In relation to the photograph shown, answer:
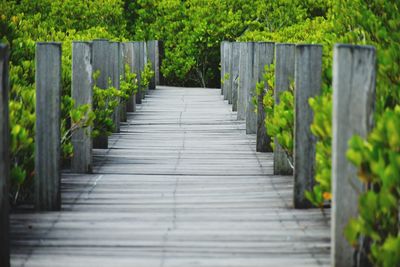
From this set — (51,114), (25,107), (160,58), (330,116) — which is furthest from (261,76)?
(160,58)

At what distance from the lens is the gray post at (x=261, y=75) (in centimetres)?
1057

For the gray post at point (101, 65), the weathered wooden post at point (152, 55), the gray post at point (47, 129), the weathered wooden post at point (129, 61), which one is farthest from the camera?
the weathered wooden post at point (152, 55)

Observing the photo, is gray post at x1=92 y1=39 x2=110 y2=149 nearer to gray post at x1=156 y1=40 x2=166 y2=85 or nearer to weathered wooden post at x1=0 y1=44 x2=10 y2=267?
weathered wooden post at x1=0 y1=44 x2=10 y2=267

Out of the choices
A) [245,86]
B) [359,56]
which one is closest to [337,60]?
[359,56]

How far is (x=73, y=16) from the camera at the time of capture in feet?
82.9

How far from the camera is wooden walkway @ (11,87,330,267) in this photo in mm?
5441

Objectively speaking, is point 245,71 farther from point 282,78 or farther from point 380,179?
point 380,179

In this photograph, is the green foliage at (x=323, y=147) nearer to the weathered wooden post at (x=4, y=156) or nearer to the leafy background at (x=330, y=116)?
the leafy background at (x=330, y=116)

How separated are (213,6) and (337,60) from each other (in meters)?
23.2

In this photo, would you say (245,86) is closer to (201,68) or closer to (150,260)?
(150,260)

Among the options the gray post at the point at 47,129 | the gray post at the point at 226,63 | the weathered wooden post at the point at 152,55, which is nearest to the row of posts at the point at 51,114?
the gray post at the point at 47,129

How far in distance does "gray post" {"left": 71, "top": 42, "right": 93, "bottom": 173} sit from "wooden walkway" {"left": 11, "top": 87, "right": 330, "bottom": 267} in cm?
19

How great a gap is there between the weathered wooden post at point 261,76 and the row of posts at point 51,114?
181cm

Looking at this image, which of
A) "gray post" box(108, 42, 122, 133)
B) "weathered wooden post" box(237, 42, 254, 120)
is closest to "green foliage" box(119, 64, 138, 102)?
"gray post" box(108, 42, 122, 133)
